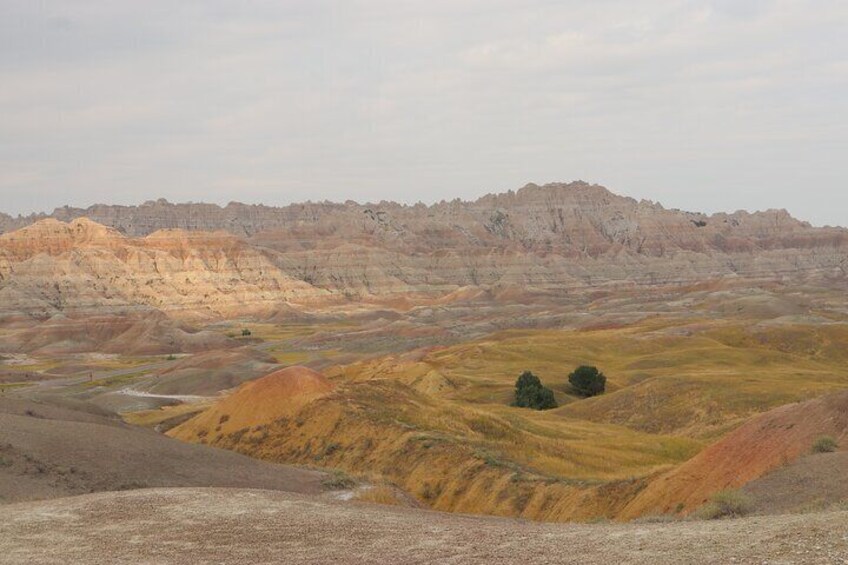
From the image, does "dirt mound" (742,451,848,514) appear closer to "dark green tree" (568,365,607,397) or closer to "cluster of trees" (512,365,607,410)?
"cluster of trees" (512,365,607,410)

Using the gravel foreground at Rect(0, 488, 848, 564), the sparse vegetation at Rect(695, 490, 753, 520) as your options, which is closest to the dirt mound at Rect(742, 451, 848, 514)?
the sparse vegetation at Rect(695, 490, 753, 520)

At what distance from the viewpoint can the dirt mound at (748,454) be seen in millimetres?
23156

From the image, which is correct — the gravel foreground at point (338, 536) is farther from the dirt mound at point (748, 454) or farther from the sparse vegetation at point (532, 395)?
the sparse vegetation at point (532, 395)

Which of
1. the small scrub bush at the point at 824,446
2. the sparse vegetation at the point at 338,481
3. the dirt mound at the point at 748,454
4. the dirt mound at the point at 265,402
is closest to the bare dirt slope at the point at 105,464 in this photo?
the sparse vegetation at the point at 338,481

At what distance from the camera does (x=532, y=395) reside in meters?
56.2

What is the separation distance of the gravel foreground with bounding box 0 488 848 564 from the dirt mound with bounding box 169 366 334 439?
2306 centimetres

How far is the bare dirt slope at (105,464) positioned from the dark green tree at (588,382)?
35.3 metres

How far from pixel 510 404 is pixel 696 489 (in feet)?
113

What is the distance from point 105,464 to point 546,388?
37473mm

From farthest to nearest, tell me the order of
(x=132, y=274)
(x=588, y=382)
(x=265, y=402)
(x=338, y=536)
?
(x=132, y=274)
(x=588, y=382)
(x=265, y=402)
(x=338, y=536)

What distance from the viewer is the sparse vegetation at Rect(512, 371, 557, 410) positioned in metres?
56.1

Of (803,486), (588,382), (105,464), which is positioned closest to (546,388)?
(588,382)

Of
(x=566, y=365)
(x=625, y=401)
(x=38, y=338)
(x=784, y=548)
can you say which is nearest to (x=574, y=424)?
(x=625, y=401)

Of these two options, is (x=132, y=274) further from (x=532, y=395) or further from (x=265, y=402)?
(x=265, y=402)
